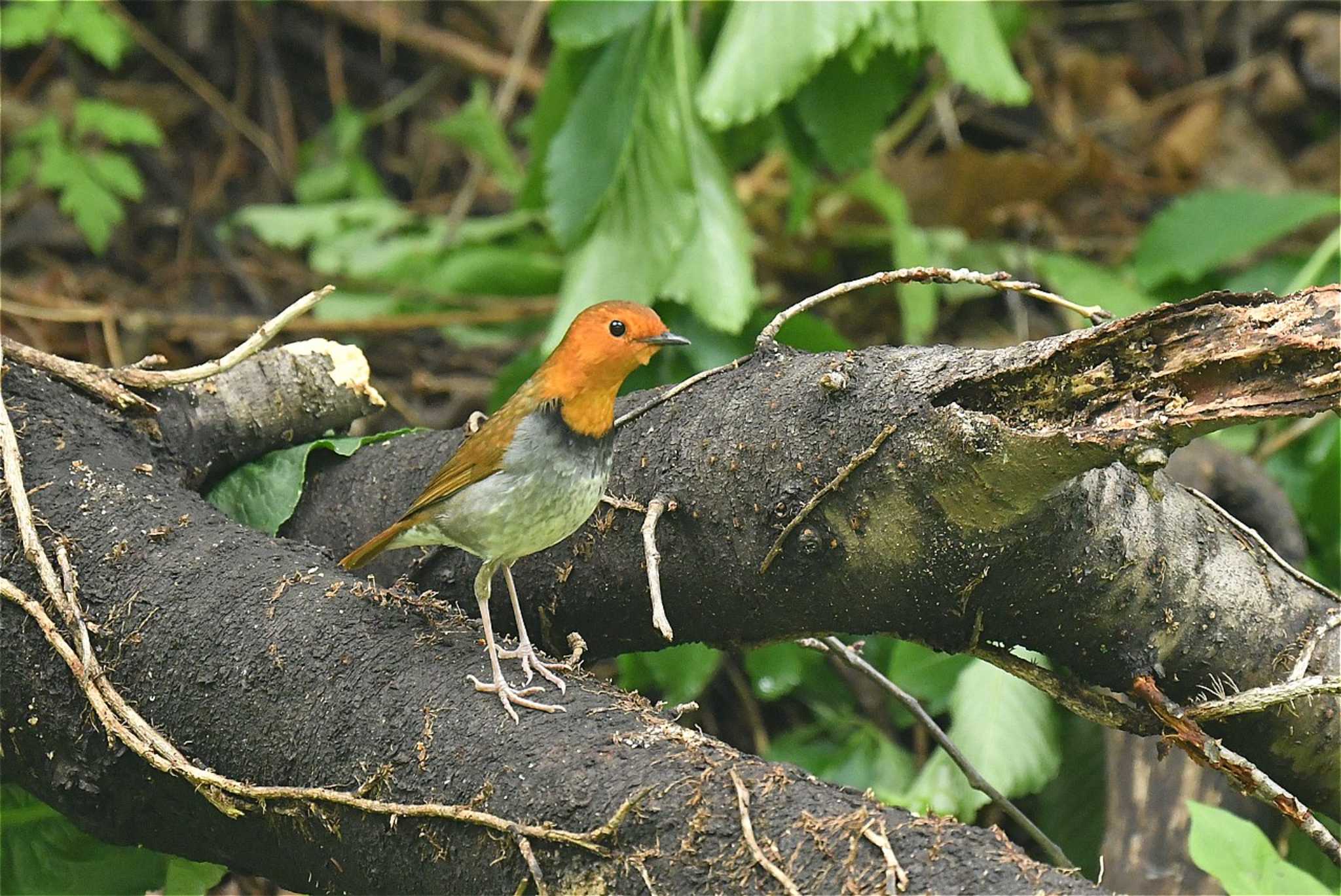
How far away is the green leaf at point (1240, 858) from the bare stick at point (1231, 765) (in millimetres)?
190

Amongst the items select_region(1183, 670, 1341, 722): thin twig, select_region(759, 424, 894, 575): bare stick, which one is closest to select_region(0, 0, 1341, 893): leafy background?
select_region(1183, 670, 1341, 722): thin twig

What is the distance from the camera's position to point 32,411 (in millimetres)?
2865

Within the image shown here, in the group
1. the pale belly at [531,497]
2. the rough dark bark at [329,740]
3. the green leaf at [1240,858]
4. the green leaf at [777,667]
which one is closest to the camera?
the rough dark bark at [329,740]

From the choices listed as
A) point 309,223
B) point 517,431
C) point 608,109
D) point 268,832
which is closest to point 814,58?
point 608,109

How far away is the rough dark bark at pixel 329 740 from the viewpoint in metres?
1.94

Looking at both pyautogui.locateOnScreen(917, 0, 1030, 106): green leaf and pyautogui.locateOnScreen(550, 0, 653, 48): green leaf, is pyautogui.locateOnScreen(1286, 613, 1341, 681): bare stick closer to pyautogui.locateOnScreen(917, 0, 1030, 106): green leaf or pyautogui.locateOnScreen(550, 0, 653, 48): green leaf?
pyautogui.locateOnScreen(917, 0, 1030, 106): green leaf

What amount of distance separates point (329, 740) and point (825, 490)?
1.00m

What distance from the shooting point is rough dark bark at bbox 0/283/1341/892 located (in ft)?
6.43

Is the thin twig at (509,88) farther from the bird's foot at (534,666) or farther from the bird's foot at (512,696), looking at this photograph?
the bird's foot at (512,696)

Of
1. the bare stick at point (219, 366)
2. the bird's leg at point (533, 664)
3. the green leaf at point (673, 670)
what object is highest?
the bare stick at point (219, 366)

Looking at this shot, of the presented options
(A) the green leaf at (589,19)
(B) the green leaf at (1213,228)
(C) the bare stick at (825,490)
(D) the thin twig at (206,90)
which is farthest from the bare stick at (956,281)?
(D) the thin twig at (206,90)

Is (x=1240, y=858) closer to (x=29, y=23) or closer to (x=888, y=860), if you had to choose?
→ (x=888, y=860)

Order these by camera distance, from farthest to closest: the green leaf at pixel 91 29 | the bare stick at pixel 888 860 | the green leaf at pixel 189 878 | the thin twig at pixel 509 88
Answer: the thin twig at pixel 509 88
the green leaf at pixel 91 29
the green leaf at pixel 189 878
the bare stick at pixel 888 860

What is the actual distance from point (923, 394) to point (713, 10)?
2974 millimetres
